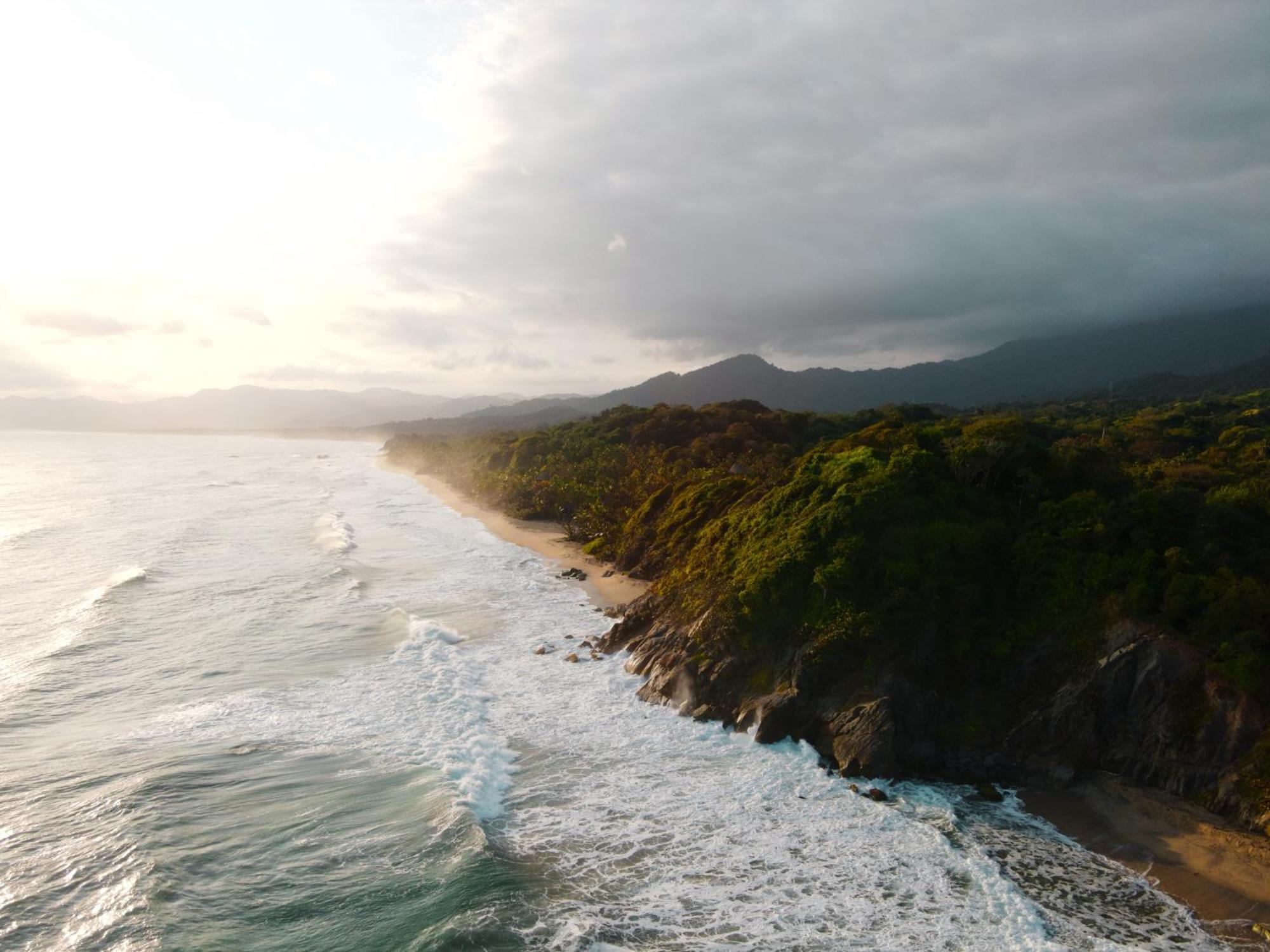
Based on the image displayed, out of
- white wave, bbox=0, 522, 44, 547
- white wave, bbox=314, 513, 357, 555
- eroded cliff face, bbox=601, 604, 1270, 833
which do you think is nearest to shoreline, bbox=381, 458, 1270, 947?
eroded cliff face, bbox=601, 604, 1270, 833

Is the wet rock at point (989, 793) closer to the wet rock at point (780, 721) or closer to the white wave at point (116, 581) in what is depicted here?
the wet rock at point (780, 721)

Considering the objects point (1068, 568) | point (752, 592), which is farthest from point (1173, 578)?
point (752, 592)

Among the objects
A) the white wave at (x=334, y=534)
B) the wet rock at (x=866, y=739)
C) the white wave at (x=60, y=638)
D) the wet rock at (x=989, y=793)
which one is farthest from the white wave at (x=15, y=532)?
the wet rock at (x=989, y=793)

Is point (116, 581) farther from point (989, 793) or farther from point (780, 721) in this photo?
point (989, 793)

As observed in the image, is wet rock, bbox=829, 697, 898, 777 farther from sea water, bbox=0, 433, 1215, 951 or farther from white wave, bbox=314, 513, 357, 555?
white wave, bbox=314, 513, 357, 555

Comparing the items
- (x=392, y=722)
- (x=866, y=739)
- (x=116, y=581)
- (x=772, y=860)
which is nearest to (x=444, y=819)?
(x=392, y=722)

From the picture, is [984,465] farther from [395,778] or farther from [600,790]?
[395,778]
